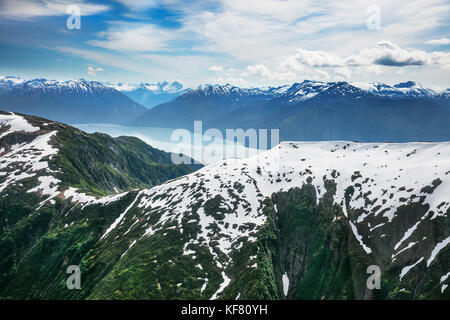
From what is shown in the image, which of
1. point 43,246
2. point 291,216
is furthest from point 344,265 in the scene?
point 43,246

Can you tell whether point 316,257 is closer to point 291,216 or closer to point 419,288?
point 291,216

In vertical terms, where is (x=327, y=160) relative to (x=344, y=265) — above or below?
above

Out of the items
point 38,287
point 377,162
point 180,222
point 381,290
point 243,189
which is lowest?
point 38,287

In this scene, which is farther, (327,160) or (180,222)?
(327,160)

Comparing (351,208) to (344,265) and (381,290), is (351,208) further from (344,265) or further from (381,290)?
(381,290)

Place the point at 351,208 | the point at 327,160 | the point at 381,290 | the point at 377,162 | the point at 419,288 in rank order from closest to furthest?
1. the point at 419,288
2. the point at 381,290
3. the point at 351,208
4. the point at 377,162
5. the point at 327,160

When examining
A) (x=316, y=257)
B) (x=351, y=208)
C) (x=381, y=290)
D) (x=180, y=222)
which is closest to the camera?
(x=381, y=290)
